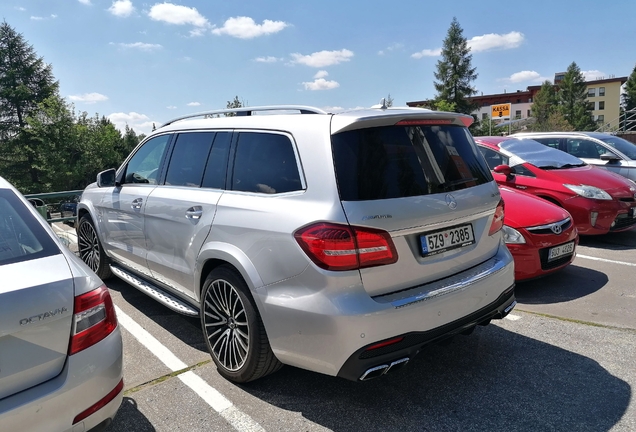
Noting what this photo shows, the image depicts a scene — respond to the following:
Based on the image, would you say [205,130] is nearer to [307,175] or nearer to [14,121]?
[307,175]

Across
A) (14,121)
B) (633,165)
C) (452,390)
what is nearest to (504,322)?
(452,390)

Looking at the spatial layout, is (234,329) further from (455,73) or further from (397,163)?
(455,73)

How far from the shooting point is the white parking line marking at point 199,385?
2.78 m

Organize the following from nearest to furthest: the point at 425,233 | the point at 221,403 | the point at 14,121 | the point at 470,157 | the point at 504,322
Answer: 1. the point at 425,233
2. the point at 221,403
3. the point at 470,157
4. the point at 504,322
5. the point at 14,121

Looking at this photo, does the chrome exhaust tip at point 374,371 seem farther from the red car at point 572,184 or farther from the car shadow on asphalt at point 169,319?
the red car at point 572,184

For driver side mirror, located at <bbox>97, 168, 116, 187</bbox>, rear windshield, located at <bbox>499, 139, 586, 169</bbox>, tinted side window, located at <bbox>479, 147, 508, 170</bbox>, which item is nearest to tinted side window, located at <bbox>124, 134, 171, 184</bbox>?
driver side mirror, located at <bbox>97, 168, 116, 187</bbox>

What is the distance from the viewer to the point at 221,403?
9.83ft

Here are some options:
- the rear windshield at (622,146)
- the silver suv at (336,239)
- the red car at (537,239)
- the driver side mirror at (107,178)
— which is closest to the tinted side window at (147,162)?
the driver side mirror at (107,178)

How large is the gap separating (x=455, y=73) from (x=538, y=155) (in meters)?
57.7

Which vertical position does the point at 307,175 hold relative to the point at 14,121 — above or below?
below

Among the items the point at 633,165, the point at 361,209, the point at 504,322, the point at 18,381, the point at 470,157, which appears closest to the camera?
the point at 18,381

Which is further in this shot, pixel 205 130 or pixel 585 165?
pixel 585 165

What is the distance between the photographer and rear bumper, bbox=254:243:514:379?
2455 mm

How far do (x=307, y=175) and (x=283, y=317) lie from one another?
85 cm
